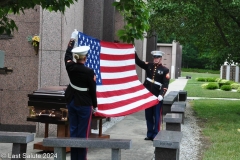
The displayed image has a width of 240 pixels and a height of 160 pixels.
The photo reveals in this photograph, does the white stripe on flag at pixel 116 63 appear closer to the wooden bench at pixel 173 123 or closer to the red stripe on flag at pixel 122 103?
the red stripe on flag at pixel 122 103

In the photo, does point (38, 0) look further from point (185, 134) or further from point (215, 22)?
point (215, 22)

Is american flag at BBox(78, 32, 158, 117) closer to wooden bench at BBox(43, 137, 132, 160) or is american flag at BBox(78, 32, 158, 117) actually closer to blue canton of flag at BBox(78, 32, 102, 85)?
blue canton of flag at BBox(78, 32, 102, 85)

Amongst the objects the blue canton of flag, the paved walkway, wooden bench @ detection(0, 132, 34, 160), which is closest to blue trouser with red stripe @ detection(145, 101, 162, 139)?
the paved walkway

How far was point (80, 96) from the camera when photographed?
708 cm

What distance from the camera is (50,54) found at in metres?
10.5

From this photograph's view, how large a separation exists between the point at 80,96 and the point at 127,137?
4.30 metres

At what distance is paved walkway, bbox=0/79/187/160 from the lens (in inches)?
340

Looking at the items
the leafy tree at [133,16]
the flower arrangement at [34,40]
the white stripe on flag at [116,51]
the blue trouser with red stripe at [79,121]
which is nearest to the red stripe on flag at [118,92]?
the white stripe on flag at [116,51]

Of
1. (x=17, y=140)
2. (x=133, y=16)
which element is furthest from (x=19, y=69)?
(x=17, y=140)

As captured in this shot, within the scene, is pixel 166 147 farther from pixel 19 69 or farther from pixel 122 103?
pixel 19 69

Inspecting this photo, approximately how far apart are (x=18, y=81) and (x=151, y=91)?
296 cm

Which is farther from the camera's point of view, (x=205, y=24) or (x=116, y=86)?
(x=205, y=24)

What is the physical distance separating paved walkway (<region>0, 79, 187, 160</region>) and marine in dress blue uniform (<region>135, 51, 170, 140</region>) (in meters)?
0.36

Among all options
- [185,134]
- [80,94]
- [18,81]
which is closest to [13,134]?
[80,94]
